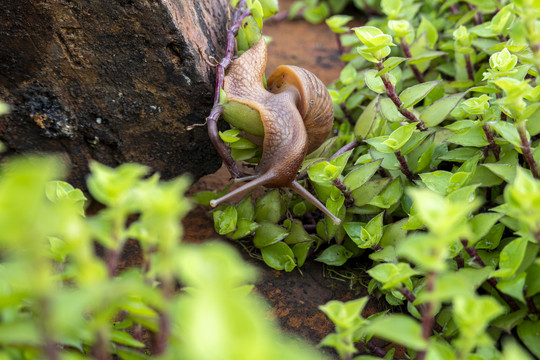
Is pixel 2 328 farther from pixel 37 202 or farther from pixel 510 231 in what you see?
pixel 510 231

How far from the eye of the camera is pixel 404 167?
171 centimetres

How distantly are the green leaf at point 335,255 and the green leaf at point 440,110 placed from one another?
500mm

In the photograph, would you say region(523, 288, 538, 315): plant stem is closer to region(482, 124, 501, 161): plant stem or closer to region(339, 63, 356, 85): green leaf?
region(482, 124, 501, 161): plant stem

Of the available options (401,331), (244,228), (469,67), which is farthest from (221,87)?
(401,331)

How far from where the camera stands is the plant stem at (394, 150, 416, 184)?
5.51 ft

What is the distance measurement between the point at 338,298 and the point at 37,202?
4.04ft

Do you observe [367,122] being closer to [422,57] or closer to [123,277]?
[422,57]

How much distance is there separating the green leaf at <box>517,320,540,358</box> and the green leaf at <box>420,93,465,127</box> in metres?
0.69

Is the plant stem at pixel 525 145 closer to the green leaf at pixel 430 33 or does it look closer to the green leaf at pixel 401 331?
the green leaf at pixel 401 331

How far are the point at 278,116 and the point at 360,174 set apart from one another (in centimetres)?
36

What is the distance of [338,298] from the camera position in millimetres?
1700

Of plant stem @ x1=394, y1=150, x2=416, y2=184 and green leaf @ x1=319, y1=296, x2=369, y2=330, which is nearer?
green leaf @ x1=319, y1=296, x2=369, y2=330

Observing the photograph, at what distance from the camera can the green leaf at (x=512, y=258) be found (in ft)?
3.86

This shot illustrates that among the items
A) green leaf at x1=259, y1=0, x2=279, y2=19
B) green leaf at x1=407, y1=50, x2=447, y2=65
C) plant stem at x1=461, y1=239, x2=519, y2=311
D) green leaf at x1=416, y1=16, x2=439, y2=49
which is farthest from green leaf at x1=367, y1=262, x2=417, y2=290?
green leaf at x1=416, y1=16, x2=439, y2=49
